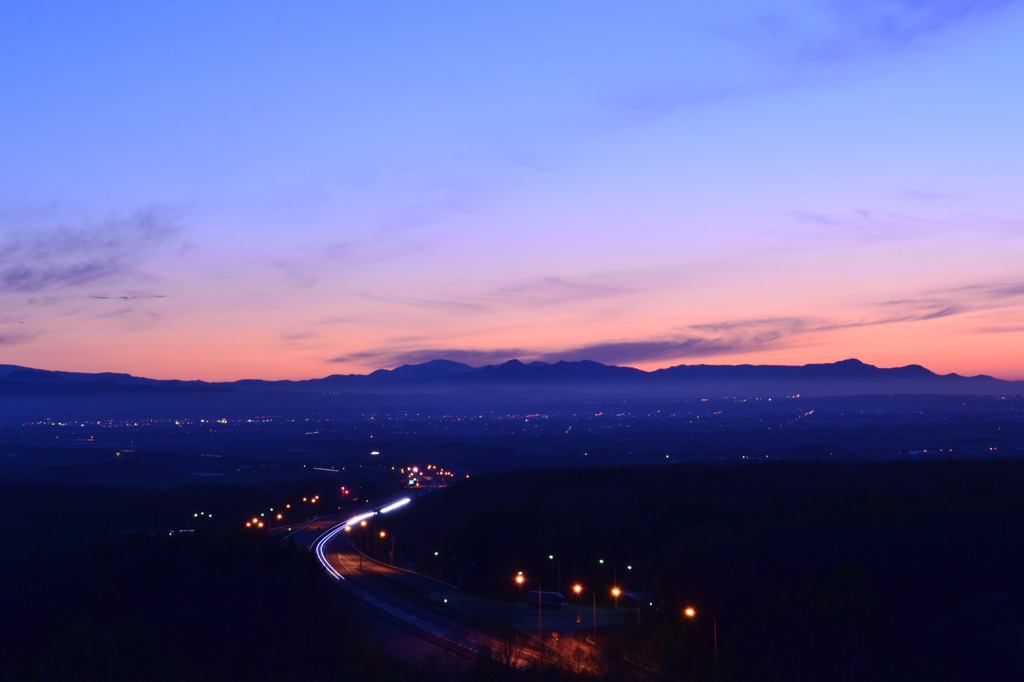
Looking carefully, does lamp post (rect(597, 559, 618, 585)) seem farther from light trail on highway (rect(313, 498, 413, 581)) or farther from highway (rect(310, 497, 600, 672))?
light trail on highway (rect(313, 498, 413, 581))

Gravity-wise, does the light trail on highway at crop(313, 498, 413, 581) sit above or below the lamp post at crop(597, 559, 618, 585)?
below

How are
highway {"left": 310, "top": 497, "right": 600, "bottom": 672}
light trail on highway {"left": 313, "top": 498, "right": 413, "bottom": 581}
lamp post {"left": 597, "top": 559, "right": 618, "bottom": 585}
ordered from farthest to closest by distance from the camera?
light trail on highway {"left": 313, "top": 498, "right": 413, "bottom": 581} < lamp post {"left": 597, "top": 559, "right": 618, "bottom": 585} < highway {"left": 310, "top": 497, "right": 600, "bottom": 672}

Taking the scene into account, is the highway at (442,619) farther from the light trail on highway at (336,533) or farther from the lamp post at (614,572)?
the lamp post at (614,572)

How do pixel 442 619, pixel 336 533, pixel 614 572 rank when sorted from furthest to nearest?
1. pixel 336 533
2. pixel 614 572
3. pixel 442 619

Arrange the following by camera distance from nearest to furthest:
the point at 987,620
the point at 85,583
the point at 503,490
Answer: the point at 987,620 → the point at 85,583 → the point at 503,490

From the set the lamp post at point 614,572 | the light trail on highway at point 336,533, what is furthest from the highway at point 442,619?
the lamp post at point 614,572

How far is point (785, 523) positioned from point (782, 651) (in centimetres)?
1427

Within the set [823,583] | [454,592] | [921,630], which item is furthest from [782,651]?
[454,592]

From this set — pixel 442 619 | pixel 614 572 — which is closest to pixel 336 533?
pixel 442 619

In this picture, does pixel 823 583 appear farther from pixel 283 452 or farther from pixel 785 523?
pixel 283 452

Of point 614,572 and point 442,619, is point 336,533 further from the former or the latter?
point 614,572

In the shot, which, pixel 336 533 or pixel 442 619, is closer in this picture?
pixel 442 619

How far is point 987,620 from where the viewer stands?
24656 mm

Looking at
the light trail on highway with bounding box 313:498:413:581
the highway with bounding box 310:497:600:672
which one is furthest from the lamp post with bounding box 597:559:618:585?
the light trail on highway with bounding box 313:498:413:581
